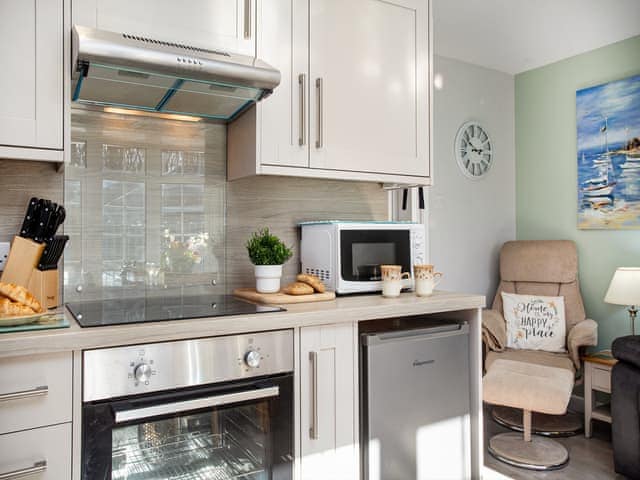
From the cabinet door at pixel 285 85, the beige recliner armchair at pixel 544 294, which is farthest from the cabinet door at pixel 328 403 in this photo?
the beige recliner armchair at pixel 544 294

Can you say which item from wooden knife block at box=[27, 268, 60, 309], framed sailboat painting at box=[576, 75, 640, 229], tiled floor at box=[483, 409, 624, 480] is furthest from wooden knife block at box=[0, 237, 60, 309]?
framed sailboat painting at box=[576, 75, 640, 229]

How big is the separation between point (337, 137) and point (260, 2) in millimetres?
577

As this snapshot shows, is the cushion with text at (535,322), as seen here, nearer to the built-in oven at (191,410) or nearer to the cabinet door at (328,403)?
the cabinet door at (328,403)

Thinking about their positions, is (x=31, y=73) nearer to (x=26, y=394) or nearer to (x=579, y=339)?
(x=26, y=394)

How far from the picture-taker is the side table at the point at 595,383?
9.82 feet

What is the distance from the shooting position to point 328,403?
1736mm

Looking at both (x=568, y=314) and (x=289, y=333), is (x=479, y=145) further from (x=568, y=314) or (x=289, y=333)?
(x=289, y=333)

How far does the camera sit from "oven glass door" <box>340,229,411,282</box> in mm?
2102

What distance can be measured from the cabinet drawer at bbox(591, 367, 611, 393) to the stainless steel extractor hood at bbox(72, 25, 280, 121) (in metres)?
2.60

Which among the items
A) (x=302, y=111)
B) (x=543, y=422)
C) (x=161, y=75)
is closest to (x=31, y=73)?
(x=161, y=75)

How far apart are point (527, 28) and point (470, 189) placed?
1.17m

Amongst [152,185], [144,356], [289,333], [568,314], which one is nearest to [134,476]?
[144,356]

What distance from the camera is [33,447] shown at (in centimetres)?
128

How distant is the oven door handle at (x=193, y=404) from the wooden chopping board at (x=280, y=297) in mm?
348
